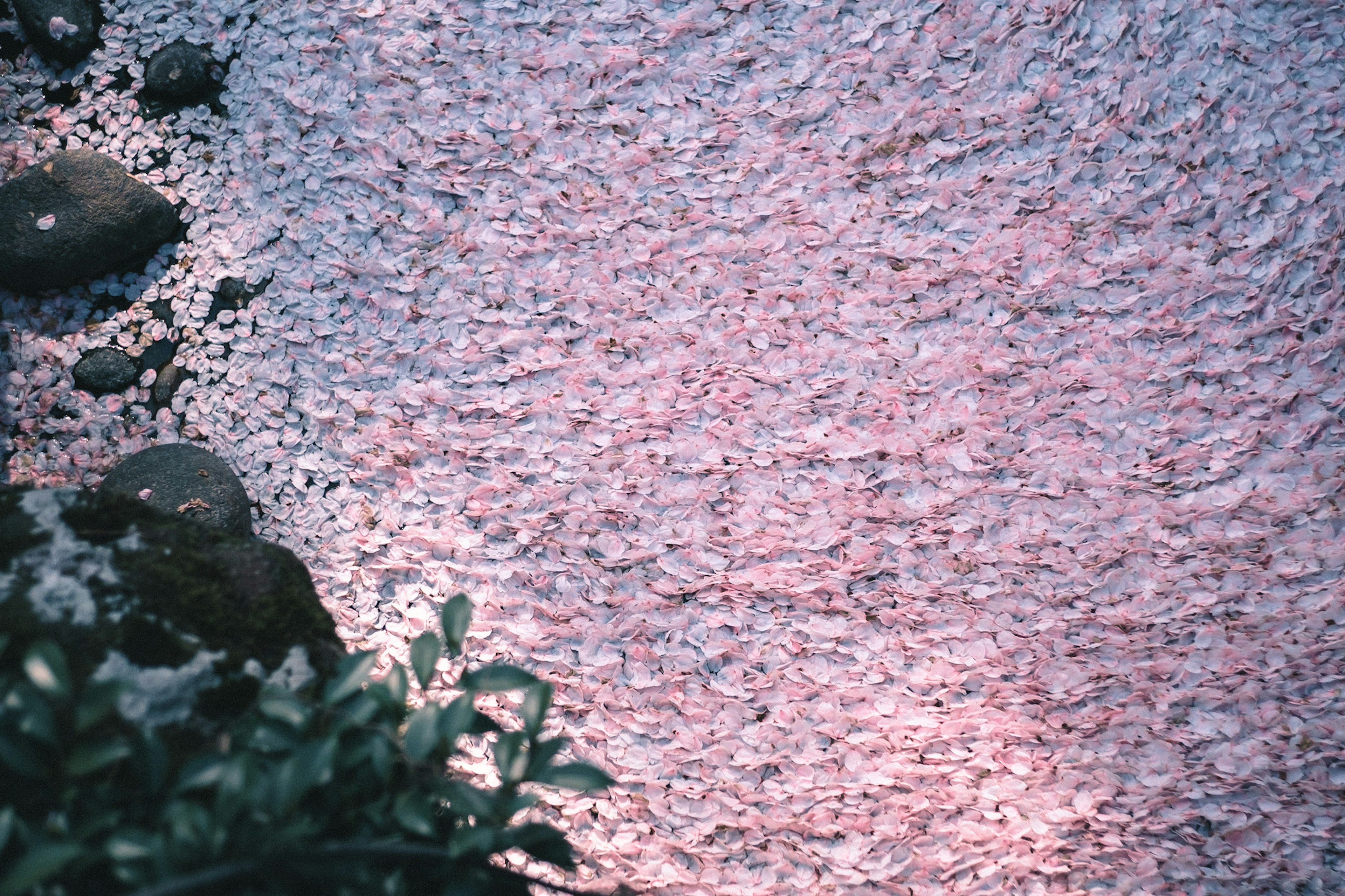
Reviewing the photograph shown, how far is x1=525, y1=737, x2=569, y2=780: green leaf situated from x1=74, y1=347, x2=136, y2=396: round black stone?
5.87 feet

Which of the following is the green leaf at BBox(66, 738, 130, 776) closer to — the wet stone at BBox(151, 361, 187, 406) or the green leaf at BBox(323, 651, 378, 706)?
the green leaf at BBox(323, 651, 378, 706)

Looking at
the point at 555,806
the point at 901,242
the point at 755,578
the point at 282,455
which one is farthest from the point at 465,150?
the point at 555,806

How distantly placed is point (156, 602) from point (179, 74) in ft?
6.15

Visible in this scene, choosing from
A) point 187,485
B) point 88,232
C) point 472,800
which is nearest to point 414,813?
point 472,800

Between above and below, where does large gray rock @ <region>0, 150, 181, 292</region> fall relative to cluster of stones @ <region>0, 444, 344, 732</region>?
above

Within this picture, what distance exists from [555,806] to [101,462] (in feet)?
5.09

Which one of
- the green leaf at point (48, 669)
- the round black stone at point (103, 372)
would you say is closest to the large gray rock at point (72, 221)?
the round black stone at point (103, 372)

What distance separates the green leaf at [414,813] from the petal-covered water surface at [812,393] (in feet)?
2.54

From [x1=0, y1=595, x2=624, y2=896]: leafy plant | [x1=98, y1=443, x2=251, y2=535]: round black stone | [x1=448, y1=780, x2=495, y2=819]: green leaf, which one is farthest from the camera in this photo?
[x1=98, y1=443, x2=251, y2=535]: round black stone

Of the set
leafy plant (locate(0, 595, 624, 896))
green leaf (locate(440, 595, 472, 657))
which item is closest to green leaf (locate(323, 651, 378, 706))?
leafy plant (locate(0, 595, 624, 896))

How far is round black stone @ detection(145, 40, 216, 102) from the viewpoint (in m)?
2.28

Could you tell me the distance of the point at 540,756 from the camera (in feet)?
3.60

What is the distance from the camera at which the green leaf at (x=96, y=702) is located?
960mm

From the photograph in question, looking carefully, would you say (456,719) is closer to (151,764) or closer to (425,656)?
(425,656)
